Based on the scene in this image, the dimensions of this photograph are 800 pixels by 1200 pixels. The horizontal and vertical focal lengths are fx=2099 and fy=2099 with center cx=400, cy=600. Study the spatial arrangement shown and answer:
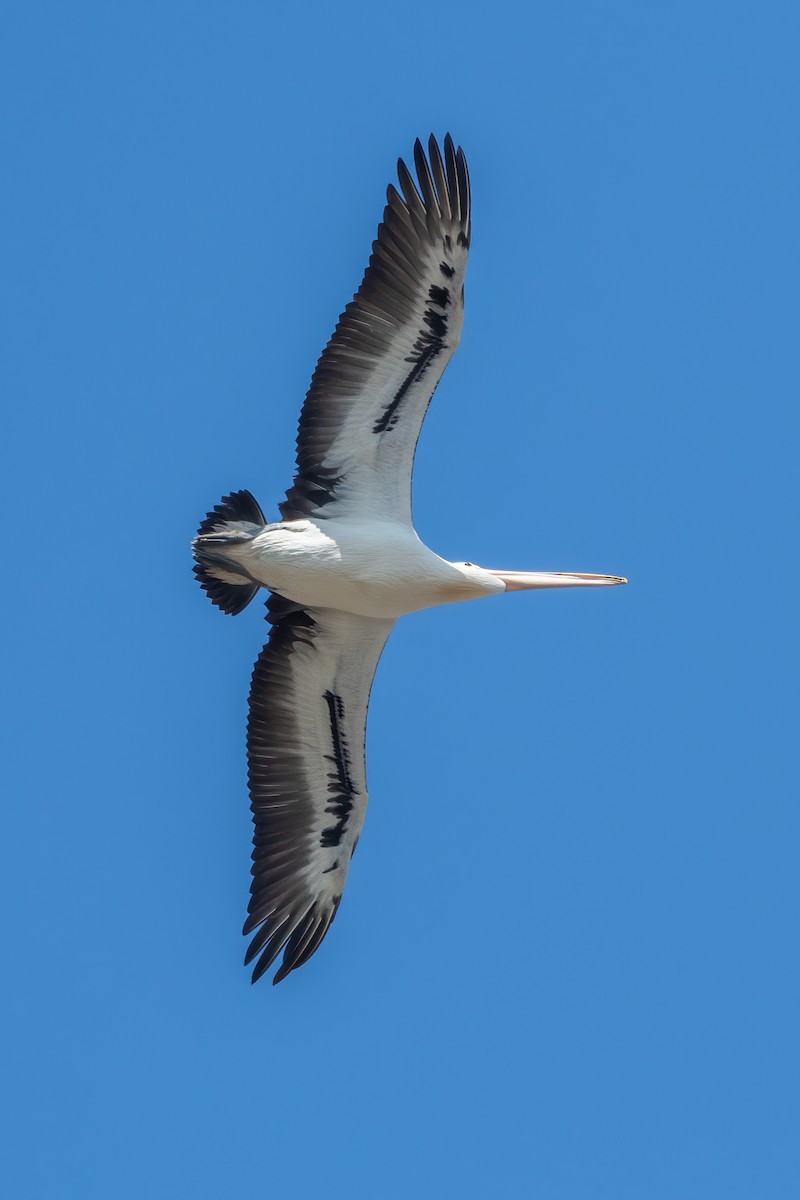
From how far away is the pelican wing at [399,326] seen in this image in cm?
1382

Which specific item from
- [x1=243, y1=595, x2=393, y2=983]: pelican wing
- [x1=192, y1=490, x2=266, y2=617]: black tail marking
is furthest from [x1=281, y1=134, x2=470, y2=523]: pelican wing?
[x1=243, y1=595, x2=393, y2=983]: pelican wing

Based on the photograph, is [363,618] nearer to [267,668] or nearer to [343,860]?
[267,668]

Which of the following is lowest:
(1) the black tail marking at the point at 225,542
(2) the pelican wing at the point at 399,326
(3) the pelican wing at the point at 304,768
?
(3) the pelican wing at the point at 304,768

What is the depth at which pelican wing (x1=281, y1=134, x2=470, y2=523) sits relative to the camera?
13820 millimetres

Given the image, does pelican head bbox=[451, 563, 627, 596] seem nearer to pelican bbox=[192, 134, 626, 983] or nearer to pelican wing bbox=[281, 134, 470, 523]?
pelican bbox=[192, 134, 626, 983]

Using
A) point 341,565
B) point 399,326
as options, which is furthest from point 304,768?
point 399,326

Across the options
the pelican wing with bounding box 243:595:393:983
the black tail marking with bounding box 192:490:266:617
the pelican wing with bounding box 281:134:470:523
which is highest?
the pelican wing with bounding box 281:134:470:523

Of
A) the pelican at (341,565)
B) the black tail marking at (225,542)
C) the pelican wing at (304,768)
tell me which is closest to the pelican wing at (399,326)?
the pelican at (341,565)

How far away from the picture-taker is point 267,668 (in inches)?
579

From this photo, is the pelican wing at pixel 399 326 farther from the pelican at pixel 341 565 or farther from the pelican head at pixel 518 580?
the pelican head at pixel 518 580

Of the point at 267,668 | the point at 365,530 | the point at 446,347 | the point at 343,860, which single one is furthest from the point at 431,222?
the point at 343,860

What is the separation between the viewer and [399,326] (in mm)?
13867

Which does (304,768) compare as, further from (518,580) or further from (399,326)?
(399,326)

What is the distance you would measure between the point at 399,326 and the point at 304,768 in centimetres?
325
